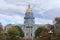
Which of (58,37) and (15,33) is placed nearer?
(58,37)

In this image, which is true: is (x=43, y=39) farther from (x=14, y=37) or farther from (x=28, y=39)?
(x=28, y=39)

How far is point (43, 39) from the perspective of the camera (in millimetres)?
97938

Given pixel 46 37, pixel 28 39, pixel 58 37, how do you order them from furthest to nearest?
pixel 28 39, pixel 46 37, pixel 58 37

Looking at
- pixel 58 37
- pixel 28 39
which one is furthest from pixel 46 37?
pixel 28 39

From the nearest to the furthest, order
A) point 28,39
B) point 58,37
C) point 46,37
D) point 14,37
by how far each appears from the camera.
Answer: point 58,37 < point 46,37 < point 14,37 < point 28,39

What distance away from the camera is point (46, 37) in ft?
321

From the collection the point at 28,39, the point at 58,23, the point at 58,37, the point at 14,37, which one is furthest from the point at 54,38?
the point at 28,39

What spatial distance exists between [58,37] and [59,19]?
67.0ft

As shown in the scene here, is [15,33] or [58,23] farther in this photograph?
[15,33]

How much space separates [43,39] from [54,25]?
7.17m

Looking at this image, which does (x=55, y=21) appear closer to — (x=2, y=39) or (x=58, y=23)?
(x=58, y=23)

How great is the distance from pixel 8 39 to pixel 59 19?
50.0 feet

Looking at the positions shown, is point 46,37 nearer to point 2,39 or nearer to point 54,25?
point 54,25

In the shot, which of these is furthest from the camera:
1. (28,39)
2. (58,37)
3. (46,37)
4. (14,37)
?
(28,39)
